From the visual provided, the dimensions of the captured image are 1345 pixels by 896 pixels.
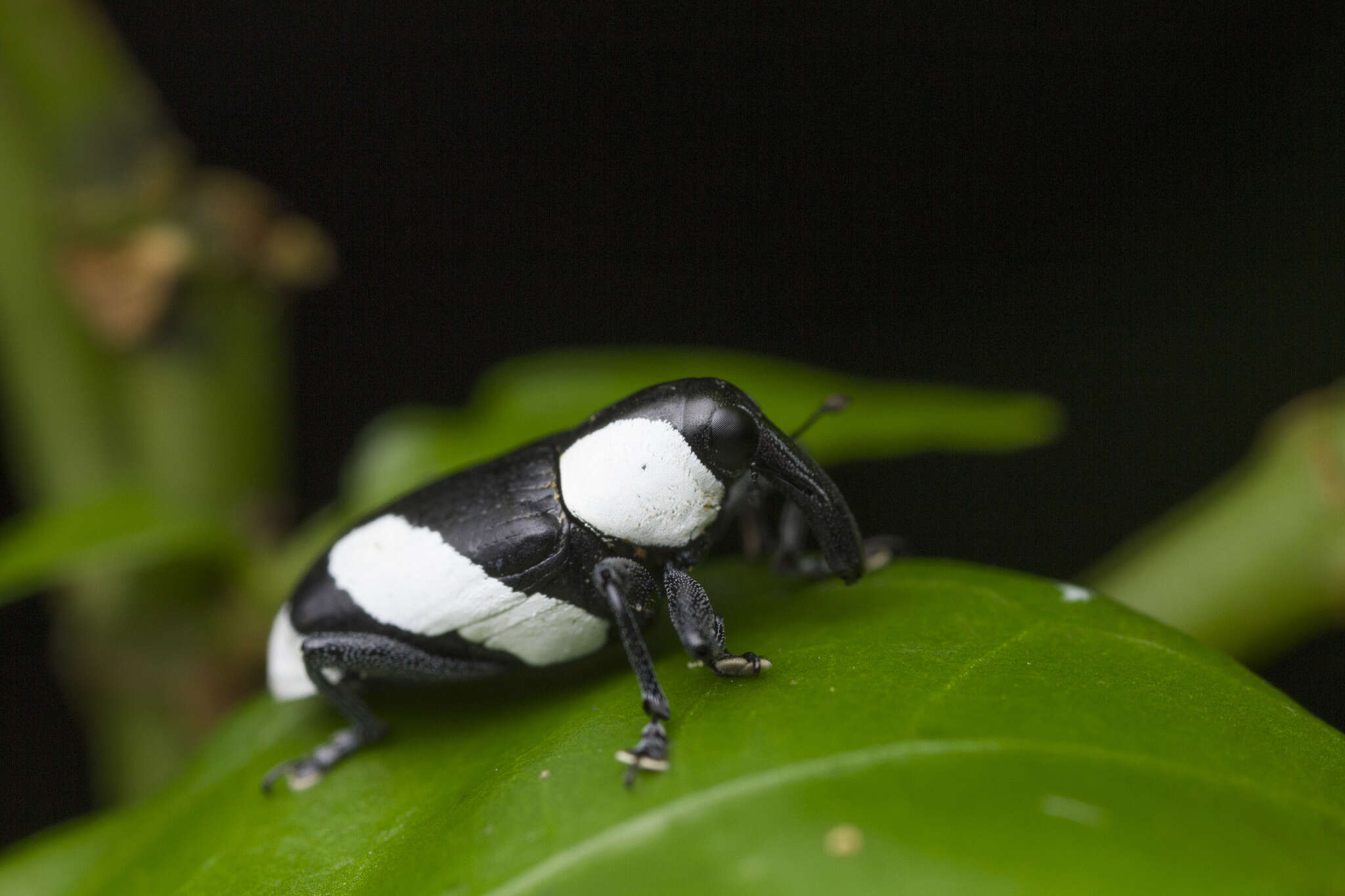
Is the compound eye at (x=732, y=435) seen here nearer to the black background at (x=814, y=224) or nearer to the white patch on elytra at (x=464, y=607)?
the white patch on elytra at (x=464, y=607)

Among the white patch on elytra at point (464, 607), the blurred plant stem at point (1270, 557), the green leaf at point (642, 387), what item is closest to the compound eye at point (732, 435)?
the white patch on elytra at point (464, 607)

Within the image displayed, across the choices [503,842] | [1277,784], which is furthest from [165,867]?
[1277,784]

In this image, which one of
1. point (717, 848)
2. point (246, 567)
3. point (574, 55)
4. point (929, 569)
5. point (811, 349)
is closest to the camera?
point (717, 848)

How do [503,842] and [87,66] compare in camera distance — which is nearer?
[503,842]

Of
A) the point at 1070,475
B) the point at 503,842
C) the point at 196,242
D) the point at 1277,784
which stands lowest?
the point at 1070,475

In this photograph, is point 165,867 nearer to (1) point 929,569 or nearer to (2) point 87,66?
(1) point 929,569

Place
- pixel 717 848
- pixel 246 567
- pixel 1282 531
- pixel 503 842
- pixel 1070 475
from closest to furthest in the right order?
pixel 717 848
pixel 503 842
pixel 1282 531
pixel 246 567
pixel 1070 475

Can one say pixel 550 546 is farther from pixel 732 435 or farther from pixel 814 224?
pixel 814 224

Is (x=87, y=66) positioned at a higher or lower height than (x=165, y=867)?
higher
